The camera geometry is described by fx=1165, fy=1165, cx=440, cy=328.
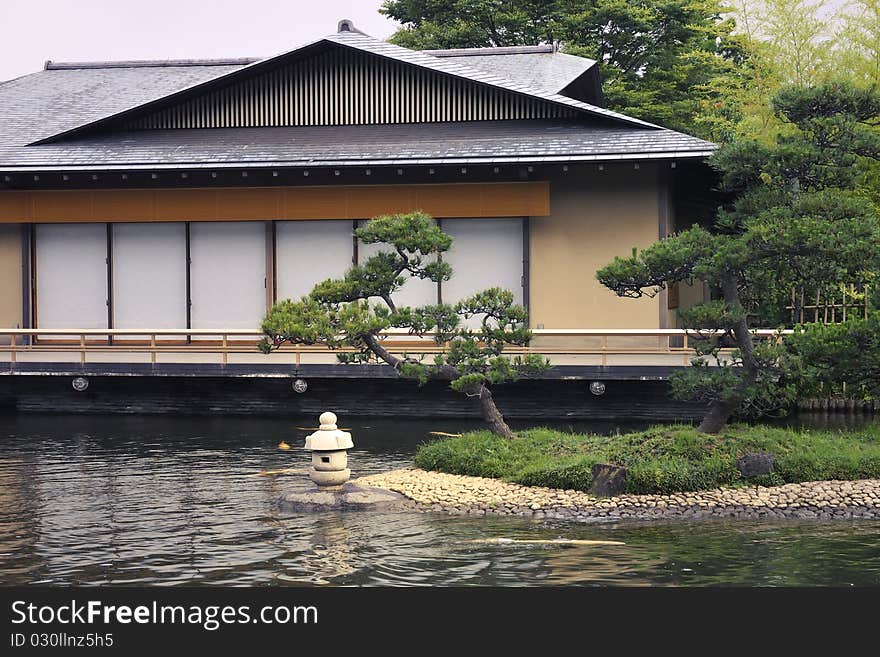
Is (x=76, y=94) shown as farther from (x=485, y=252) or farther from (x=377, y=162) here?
(x=485, y=252)

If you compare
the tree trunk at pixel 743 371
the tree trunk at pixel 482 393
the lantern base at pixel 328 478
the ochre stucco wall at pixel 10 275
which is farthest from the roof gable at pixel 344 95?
the lantern base at pixel 328 478

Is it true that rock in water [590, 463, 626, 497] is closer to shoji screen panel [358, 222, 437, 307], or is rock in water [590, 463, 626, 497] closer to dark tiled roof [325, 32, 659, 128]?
shoji screen panel [358, 222, 437, 307]

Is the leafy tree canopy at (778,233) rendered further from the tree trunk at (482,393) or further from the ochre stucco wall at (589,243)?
the ochre stucco wall at (589,243)

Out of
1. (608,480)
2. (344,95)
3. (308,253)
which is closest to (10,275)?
(308,253)

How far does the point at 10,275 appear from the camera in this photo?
1012 inches

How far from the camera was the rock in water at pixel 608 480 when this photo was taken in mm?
13586

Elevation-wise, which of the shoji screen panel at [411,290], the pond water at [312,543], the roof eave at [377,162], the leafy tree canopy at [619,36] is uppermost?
the leafy tree canopy at [619,36]

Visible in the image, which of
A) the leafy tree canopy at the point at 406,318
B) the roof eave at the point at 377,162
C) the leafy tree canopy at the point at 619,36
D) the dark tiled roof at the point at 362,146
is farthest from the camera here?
the leafy tree canopy at the point at 619,36

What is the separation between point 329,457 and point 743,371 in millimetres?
5225

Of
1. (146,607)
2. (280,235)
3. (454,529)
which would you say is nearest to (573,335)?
(280,235)

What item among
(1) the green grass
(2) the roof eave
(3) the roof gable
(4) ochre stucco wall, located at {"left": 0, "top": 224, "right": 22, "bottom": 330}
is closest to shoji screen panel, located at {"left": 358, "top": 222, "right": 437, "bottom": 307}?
(2) the roof eave

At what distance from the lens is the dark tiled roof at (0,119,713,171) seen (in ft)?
73.9

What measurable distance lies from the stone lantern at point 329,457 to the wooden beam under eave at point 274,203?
1019 cm

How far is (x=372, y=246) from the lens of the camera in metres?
24.3
